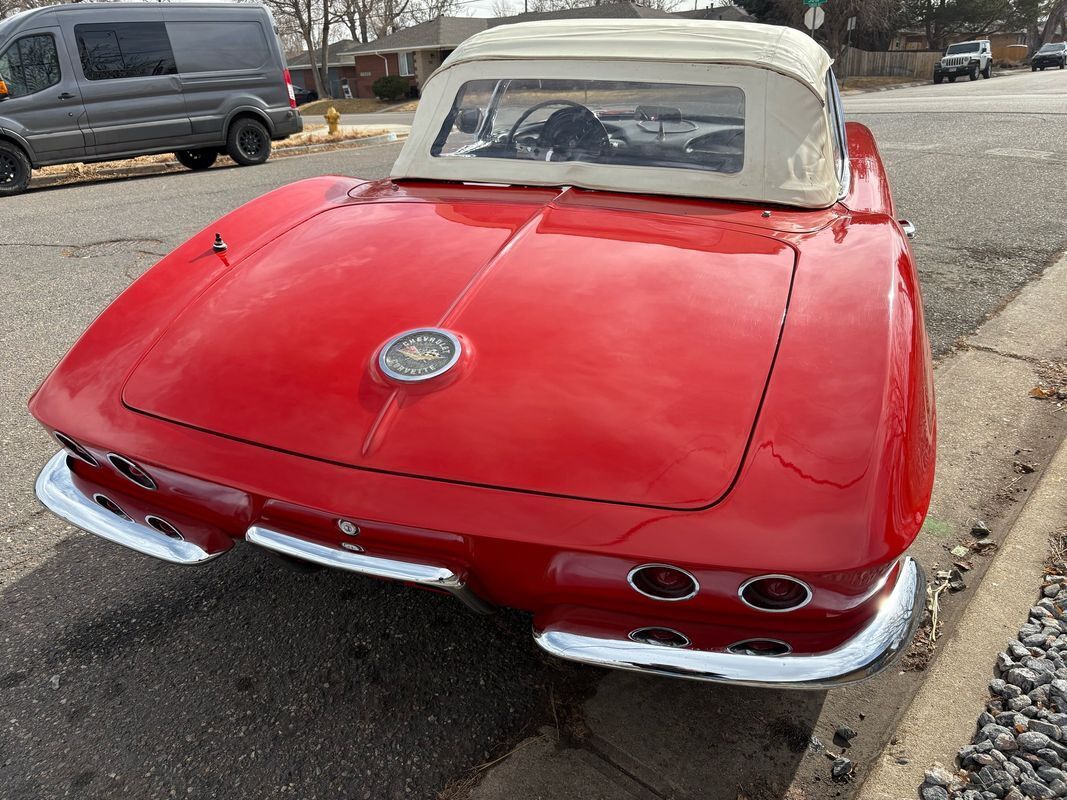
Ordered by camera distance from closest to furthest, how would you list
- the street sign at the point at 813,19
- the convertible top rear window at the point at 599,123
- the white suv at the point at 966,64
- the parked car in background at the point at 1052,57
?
the convertible top rear window at the point at 599,123 → the street sign at the point at 813,19 → the white suv at the point at 966,64 → the parked car in background at the point at 1052,57

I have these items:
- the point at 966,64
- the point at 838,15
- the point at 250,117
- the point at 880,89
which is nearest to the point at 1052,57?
the point at 966,64

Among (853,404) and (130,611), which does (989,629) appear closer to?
(853,404)

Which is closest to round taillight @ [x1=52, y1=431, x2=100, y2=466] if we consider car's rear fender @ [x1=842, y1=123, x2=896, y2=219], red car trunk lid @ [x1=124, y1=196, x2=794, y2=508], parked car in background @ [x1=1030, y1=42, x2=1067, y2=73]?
red car trunk lid @ [x1=124, y1=196, x2=794, y2=508]

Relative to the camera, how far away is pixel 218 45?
394 inches

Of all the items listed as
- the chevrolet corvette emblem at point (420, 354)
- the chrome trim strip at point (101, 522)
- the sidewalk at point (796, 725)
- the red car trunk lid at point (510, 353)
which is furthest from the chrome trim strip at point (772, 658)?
the chrome trim strip at point (101, 522)

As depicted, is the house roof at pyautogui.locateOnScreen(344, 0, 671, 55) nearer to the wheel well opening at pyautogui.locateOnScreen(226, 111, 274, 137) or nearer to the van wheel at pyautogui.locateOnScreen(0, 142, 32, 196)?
the wheel well opening at pyautogui.locateOnScreen(226, 111, 274, 137)

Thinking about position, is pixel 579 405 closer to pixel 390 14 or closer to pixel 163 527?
pixel 163 527

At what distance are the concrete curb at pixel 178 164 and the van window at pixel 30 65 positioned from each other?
1332 mm

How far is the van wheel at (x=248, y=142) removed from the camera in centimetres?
1039

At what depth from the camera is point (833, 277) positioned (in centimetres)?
185

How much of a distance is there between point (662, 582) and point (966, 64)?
1494 inches

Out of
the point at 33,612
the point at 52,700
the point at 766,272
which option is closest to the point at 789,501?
the point at 766,272

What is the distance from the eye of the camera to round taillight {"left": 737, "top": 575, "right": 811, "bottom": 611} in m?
1.30

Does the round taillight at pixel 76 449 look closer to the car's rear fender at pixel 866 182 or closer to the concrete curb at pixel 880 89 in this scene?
the car's rear fender at pixel 866 182
